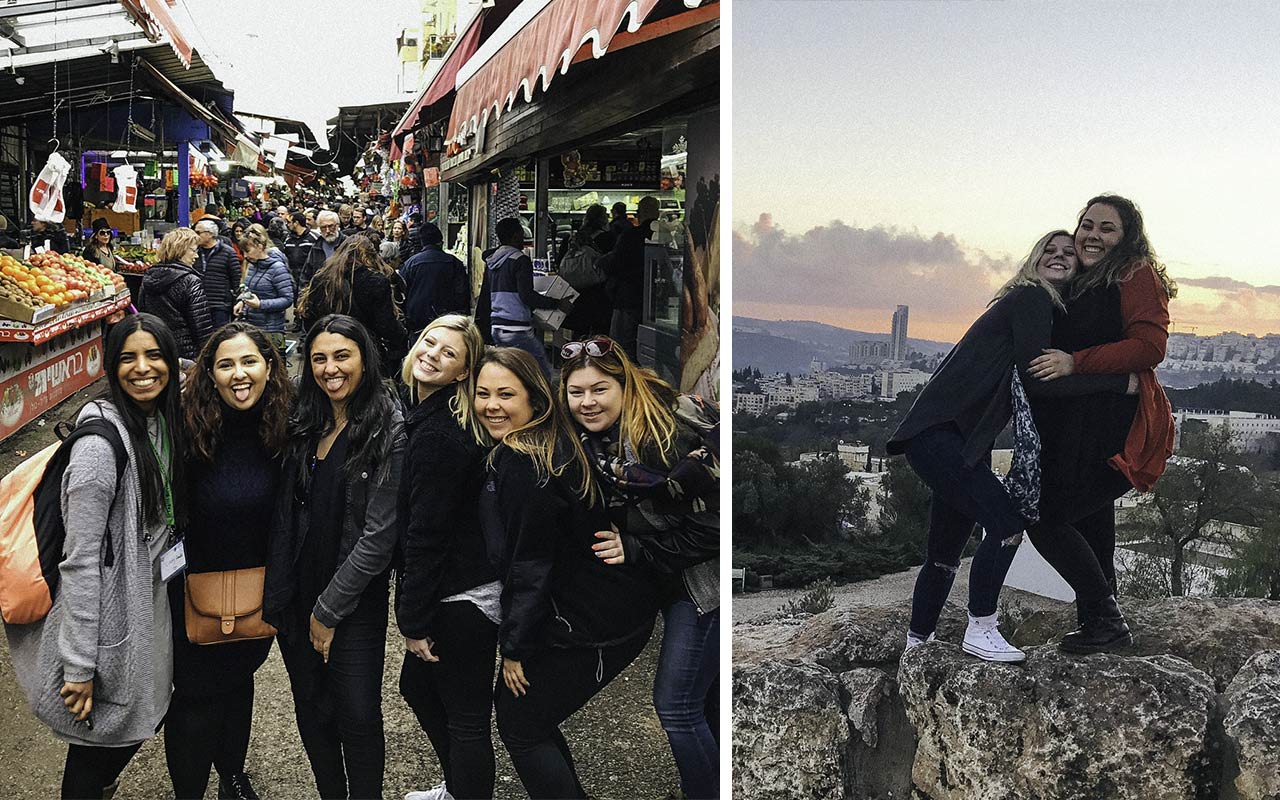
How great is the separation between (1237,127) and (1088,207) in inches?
19.4

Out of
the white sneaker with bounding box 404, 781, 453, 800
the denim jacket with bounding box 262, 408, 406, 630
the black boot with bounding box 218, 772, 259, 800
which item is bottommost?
the white sneaker with bounding box 404, 781, 453, 800

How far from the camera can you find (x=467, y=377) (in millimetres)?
3055

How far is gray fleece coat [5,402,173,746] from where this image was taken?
8.98 ft

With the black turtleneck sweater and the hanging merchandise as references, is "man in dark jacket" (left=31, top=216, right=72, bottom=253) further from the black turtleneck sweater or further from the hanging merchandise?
the black turtleneck sweater

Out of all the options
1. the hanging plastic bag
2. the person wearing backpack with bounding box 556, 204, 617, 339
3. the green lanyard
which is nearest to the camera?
the green lanyard

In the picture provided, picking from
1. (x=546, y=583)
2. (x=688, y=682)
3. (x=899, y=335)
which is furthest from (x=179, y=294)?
(x=899, y=335)

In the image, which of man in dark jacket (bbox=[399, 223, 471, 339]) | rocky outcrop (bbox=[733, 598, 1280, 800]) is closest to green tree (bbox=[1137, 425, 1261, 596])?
rocky outcrop (bbox=[733, 598, 1280, 800])

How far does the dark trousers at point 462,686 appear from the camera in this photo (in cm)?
310

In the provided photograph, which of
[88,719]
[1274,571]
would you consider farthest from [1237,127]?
[88,719]

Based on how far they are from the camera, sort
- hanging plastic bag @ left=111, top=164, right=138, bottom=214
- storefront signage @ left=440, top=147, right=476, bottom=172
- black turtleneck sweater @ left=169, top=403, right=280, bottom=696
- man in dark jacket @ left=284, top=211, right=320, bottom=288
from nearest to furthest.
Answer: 1. black turtleneck sweater @ left=169, top=403, right=280, bottom=696
2. storefront signage @ left=440, top=147, right=476, bottom=172
3. hanging plastic bag @ left=111, top=164, right=138, bottom=214
4. man in dark jacket @ left=284, top=211, right=320, bottom=288

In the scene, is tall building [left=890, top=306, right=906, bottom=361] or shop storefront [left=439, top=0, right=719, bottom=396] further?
tall building [left=890, top=306, right=906, bottom=361]

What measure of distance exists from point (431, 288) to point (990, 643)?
4.05 metres

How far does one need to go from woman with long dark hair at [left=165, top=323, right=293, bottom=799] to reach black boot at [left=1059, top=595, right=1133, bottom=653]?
99.3 inches

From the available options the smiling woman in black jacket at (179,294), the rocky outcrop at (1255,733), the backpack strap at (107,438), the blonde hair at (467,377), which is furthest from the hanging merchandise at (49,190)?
the rocky outcrop at (1255,733)
